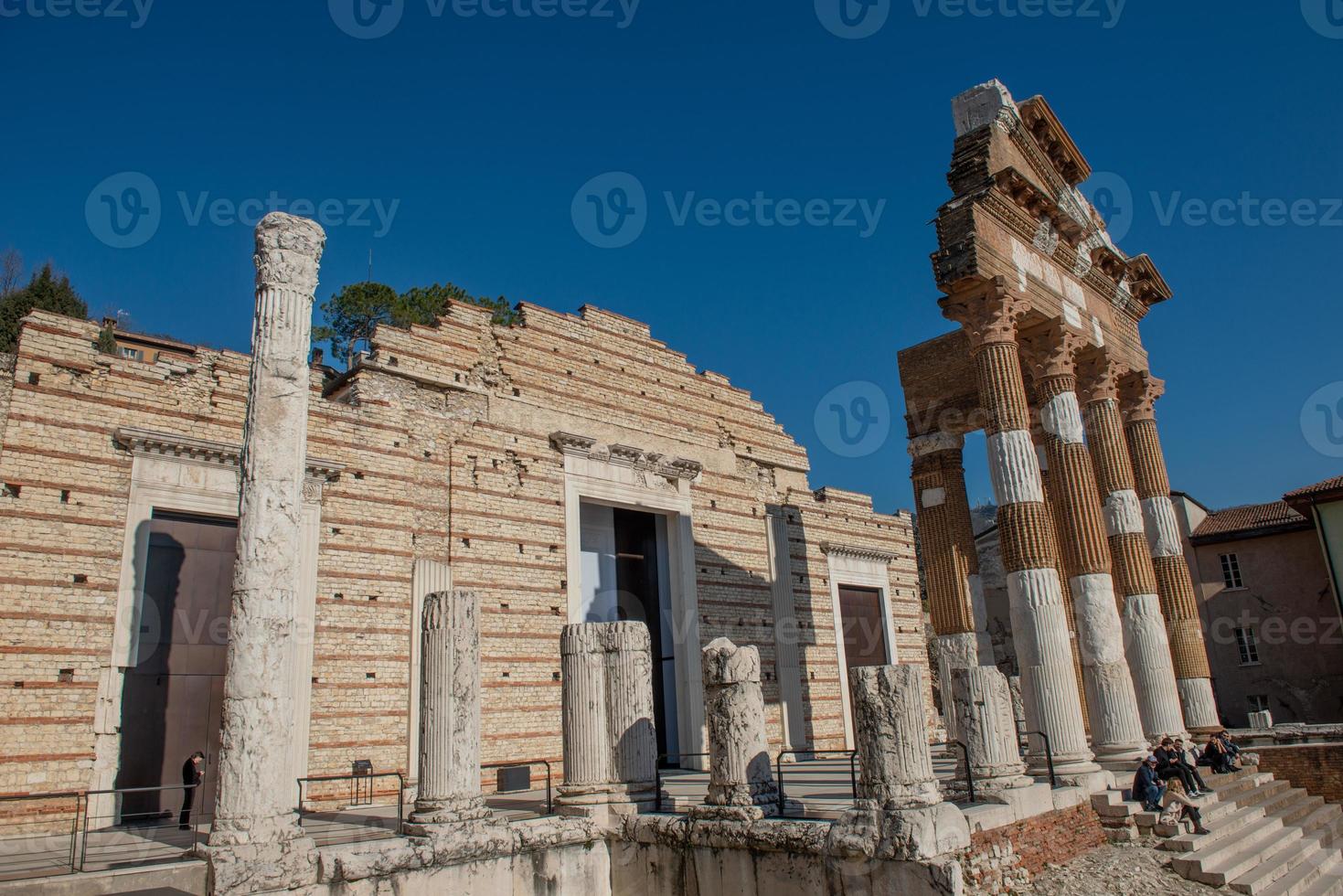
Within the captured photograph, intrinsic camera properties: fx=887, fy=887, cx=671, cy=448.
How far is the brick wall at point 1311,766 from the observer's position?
14539 millimetres

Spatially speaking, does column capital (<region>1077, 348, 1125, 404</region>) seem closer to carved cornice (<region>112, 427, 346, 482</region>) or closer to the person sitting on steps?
the person sitting on steps

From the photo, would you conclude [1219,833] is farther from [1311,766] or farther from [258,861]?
[258,861]

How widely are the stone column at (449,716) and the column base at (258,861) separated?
137 centimetres

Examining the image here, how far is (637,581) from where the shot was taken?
18234 millimetres

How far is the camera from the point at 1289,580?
95.8ft

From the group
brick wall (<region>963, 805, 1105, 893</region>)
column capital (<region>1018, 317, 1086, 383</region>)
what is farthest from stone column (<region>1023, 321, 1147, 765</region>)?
brick wall (<region>963, 805, 1105, 893</region>)

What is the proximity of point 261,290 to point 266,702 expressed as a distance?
4.06 meters

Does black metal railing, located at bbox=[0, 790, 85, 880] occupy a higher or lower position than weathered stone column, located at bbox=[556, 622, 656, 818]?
lower

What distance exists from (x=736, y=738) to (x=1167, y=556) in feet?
38.4

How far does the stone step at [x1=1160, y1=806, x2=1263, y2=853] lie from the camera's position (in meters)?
9.84

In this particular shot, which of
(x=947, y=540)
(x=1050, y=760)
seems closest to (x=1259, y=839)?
(x=1050, y=760)

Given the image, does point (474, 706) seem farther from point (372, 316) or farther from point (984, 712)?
point (372, 316)

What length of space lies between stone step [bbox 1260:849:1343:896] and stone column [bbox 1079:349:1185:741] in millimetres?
2957

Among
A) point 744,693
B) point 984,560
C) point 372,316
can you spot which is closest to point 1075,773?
point 744,693
